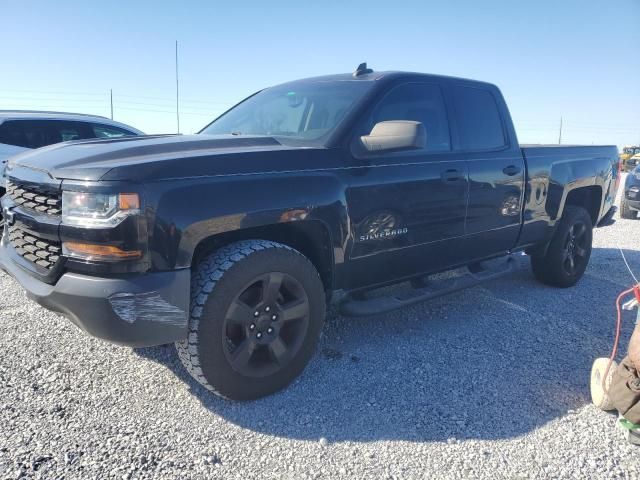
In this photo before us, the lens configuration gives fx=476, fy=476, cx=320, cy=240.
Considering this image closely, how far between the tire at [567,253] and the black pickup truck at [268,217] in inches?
33.7

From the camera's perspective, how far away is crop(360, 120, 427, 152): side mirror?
8.98 ft

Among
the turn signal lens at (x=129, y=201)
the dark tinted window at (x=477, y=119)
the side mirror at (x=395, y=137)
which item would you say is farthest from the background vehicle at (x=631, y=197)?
the turn signal lens at (x=129, y=201)

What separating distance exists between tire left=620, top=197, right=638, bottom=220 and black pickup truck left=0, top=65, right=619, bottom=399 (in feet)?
25.2

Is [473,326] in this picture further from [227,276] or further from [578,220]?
[227,276]

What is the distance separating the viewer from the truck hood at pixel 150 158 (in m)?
2.17

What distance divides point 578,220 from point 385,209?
9.19 ft

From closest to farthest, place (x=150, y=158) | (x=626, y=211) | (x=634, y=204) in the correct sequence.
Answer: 1. (x=150, y=158)
2. (x=634, y=204)
3. (x=626, y=211)

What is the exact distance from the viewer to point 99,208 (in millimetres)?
2133

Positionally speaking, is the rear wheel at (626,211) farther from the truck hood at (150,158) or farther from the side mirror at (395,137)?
the truck hood at (150,158)

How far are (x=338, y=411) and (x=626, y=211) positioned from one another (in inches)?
401

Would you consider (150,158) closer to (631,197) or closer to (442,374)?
(442,374)

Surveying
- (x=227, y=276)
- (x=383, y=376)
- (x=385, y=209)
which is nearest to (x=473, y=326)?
(x=383, y=376)

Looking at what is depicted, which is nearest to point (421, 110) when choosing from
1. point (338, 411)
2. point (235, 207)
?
point (235, 207)

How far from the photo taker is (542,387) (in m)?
2.87
